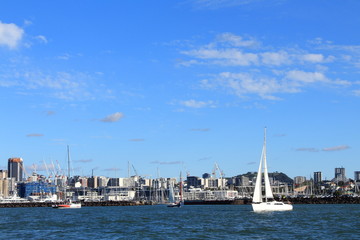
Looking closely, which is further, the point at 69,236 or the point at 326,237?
the point at 69,236

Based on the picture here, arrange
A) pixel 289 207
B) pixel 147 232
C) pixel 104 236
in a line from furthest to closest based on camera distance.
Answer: pixel 289 207 < pixel 147 232 < pixel 104 236

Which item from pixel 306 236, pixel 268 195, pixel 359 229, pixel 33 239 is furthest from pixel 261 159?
pixel 33 239

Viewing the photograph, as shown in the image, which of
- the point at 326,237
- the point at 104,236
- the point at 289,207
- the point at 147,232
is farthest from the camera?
the point at 289,207

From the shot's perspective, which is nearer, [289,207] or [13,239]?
[13,239]

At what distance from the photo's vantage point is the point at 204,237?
61812mm

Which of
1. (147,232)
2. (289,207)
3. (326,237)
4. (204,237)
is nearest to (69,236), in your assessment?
(147,232)

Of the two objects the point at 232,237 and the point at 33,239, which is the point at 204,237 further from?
the point at 33,239

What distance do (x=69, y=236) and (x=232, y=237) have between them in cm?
1868

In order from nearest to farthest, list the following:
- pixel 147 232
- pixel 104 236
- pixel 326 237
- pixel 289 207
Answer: pixel 326 237, pixel 104 236, pixel 147 232, pixel 289 207

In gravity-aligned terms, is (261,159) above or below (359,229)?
above

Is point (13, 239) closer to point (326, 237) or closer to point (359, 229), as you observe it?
point (326, 237)

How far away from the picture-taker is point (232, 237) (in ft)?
201

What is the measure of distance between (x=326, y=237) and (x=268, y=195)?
62721 mm

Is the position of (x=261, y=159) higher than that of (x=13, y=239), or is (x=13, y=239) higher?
(x=261, y=159)
